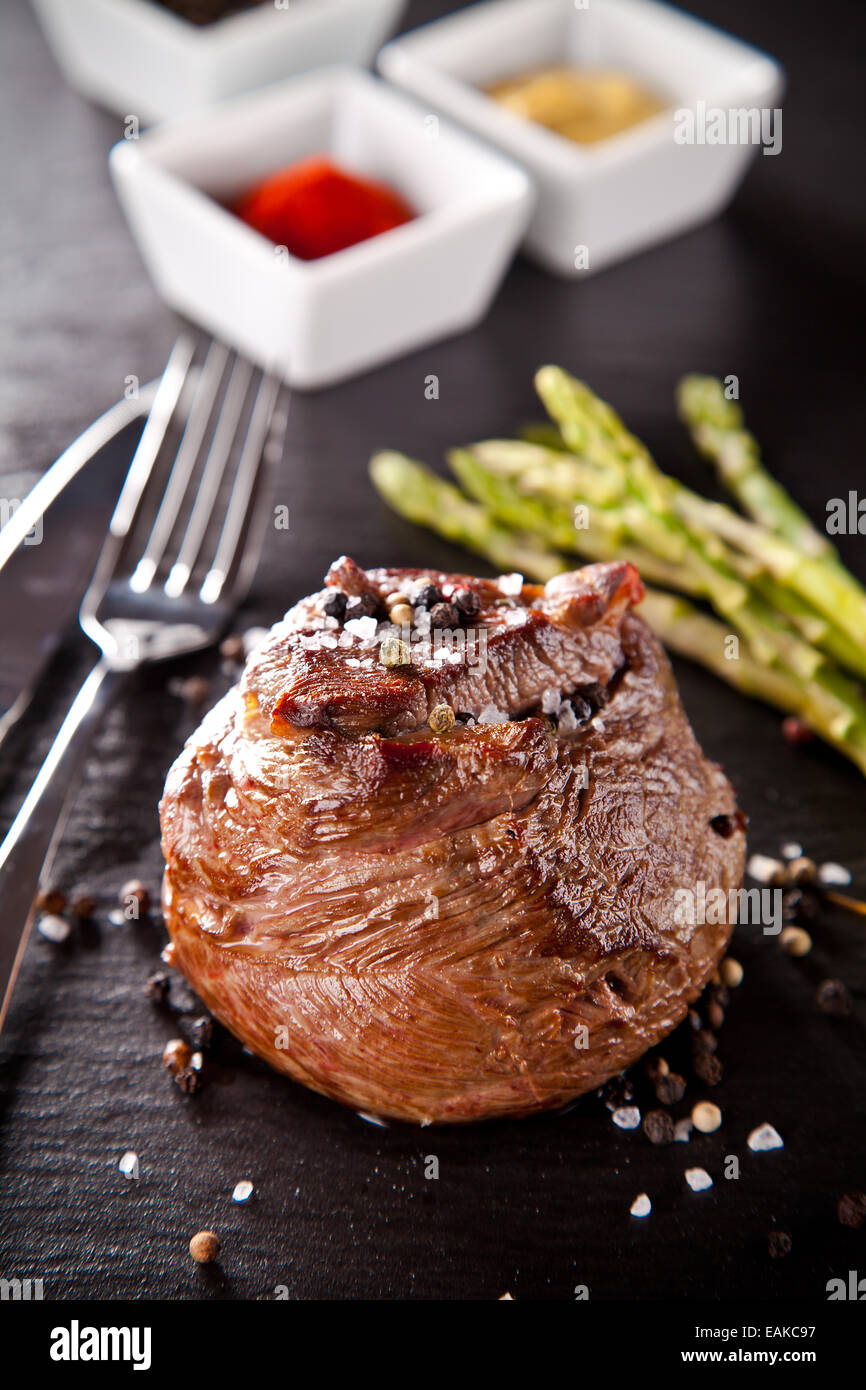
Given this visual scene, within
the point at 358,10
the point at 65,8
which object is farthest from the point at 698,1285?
the point at 65,8

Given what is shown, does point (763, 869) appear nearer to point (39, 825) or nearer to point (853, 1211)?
point (853, 1211)

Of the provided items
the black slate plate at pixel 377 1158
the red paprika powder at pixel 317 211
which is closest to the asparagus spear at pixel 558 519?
the black slate plate at pixel 377 1158

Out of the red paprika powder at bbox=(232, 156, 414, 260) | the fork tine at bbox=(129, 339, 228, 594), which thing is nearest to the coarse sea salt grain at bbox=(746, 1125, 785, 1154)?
the fork tine at bbox=(129, 339, 228, 594)

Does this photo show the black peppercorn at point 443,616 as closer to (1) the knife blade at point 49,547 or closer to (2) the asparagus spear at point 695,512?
(2) the asparagus spear at point 695,512

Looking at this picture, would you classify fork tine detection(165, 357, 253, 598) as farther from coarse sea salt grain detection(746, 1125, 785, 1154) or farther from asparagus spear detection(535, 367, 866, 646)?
coarse sea salt grain detection(746, 1125, 785, 1154)

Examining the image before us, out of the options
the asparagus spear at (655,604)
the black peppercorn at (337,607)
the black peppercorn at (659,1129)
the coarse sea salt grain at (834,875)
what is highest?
the black peppercorn at (337,607)
